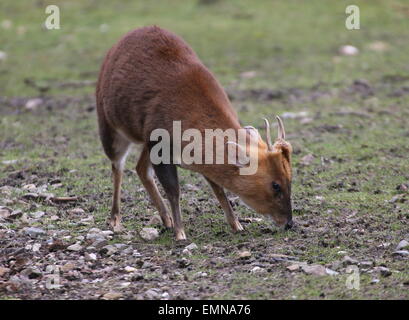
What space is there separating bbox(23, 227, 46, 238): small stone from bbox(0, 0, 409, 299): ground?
0.05ft

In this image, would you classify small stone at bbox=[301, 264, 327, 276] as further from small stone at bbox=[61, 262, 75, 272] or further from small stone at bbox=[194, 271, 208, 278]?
small stone at bbox=[61, 262, 75, 272]

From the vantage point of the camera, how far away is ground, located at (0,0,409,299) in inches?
221

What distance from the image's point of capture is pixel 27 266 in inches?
231

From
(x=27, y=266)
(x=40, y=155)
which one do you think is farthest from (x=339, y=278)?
(x=40, y=155)

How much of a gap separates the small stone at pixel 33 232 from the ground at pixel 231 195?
1cm

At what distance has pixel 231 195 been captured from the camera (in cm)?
784

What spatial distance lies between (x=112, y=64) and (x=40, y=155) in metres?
2.70

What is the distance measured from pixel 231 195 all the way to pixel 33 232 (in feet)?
7.03

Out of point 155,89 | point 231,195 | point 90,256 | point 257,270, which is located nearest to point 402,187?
point 231,195

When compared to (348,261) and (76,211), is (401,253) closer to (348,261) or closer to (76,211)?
(348,261)

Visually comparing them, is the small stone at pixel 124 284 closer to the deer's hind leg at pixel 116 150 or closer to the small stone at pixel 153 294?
the small stone at pixel 153 294

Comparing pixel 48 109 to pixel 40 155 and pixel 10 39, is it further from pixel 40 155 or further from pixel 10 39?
pixel 10 39

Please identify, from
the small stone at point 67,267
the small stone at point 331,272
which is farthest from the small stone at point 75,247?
the small stone at point 331,272

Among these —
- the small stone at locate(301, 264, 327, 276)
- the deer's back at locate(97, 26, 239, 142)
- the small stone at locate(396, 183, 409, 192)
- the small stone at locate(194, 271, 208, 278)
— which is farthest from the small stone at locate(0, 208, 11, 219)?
the small stone at locate(396, 183, 409, 192)
